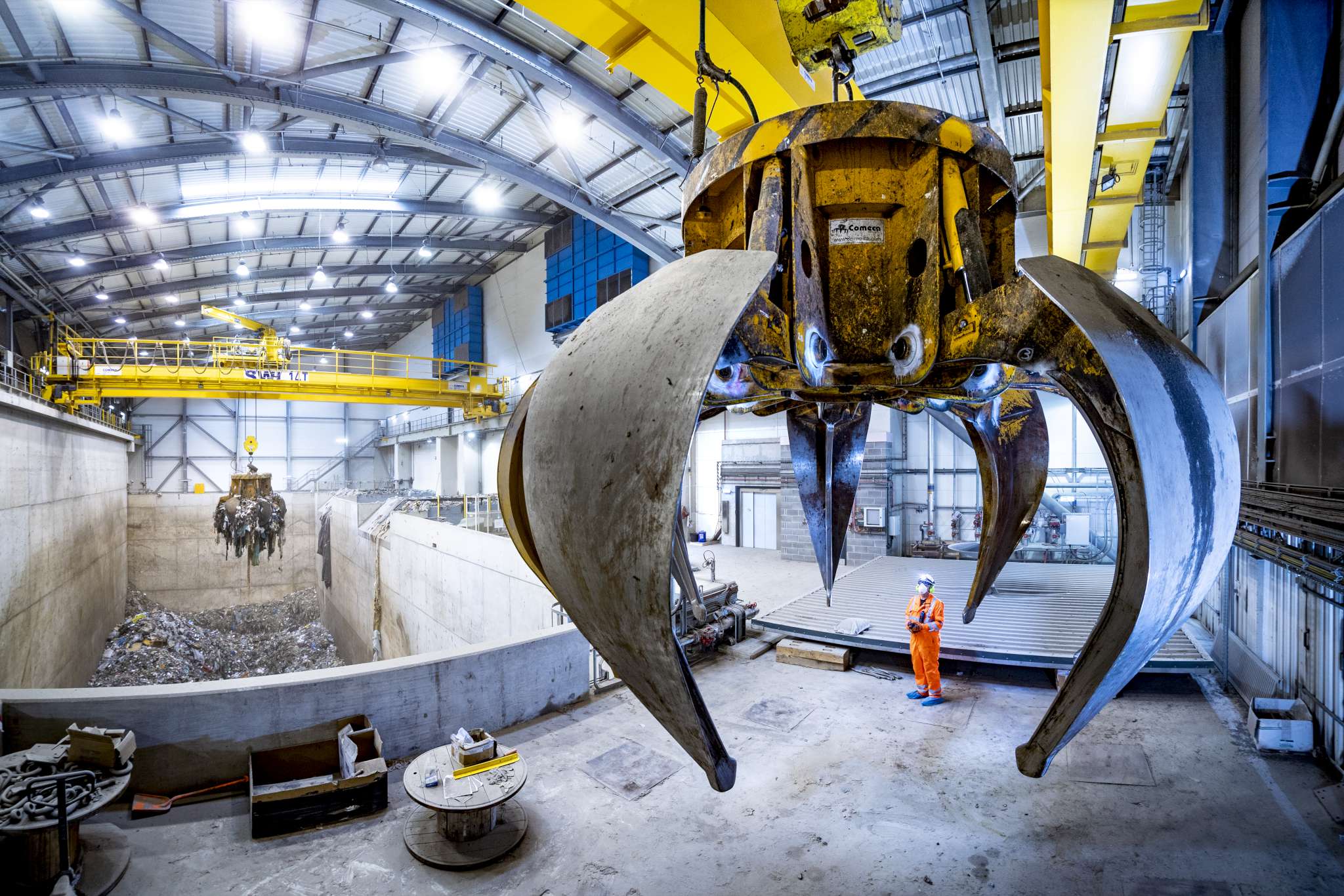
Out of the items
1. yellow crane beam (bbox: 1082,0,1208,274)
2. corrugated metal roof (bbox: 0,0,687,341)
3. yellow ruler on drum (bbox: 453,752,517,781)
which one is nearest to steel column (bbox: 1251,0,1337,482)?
yellow crane beam (bbox: 1082,0,1208,274)

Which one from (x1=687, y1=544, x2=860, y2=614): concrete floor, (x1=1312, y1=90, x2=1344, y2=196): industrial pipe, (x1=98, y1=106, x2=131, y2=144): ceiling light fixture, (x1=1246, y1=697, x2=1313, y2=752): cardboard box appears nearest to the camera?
(x1=1312, y1=90, x2=1344, y2=196): industrial pipe

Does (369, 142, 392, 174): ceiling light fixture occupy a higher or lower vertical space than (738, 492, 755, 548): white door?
higher

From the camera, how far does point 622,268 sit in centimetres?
1781

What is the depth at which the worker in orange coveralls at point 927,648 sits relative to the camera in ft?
20.1

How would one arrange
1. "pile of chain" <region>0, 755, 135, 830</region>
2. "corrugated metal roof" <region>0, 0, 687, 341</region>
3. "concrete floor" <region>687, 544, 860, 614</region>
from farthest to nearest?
"concrete floor" <region>687, 544, 860, 614</region>
"corrugated metal roof" <region>0, 0, 687, 341</region>
"pile of chain" <region>0, 755, 135, 830</region>

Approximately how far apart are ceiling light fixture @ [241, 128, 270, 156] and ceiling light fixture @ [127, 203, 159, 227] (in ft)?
12.1

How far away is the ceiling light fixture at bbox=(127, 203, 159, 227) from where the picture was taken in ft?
42.5

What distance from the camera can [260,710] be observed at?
4637 mm

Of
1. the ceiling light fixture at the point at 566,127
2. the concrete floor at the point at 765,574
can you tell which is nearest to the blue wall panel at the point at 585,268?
the ceiling light fixture at the point at 566,127

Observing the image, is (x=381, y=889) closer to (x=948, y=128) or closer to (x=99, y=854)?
(x=99, y=854)

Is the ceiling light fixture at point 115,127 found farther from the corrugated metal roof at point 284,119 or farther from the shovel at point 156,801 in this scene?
the shovel at point 156,801

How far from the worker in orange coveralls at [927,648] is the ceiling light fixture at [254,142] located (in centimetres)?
1389

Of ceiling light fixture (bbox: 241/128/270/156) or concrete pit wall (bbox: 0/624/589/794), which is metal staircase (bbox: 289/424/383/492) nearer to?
ceiling light fixture (bbox: 241/128/270/156)

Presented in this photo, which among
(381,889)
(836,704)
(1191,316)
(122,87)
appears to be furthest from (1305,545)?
(122,87)
